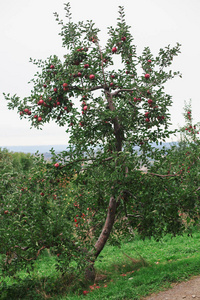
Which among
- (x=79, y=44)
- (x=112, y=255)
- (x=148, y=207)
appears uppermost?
(x=79, y=44)

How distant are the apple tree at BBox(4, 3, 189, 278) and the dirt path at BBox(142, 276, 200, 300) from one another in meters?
1.06

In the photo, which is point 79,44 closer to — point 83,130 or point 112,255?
point 83,130

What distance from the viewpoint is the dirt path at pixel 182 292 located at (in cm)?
517

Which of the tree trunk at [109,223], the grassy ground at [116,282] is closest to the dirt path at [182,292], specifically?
the grassy ground at [116,282]

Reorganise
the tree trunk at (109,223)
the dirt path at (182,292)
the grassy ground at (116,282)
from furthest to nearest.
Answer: the tree trunk at (109,223), the grassy ground at (116,282), the dirt path at (182,292)

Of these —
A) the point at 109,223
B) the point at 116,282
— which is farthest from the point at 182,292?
the point at 109,223

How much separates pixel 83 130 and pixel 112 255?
216 inches

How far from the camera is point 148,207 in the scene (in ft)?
19.4

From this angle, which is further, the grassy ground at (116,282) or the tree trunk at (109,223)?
the tree trunk at (109,223)

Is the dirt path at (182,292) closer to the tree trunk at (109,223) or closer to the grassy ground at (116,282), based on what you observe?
the grassy ground at (116,282)

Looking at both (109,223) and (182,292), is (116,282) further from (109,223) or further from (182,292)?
(182,292)

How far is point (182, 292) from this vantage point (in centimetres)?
534

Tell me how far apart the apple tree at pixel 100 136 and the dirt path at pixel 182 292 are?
1.06 m

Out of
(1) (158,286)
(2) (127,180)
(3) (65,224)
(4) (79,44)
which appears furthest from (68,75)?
(1) (158,286)
